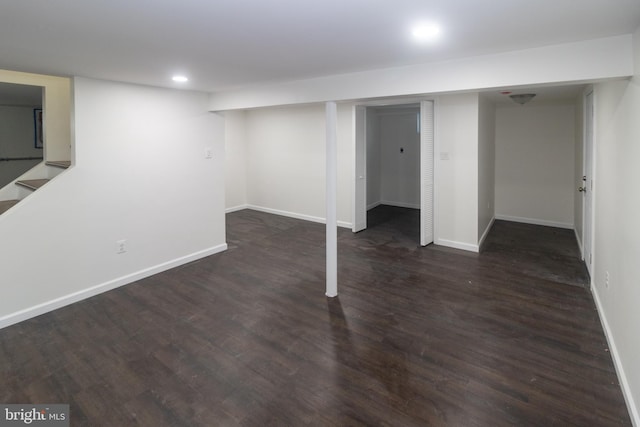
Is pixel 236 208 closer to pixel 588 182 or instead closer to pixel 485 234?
pixel 485 234

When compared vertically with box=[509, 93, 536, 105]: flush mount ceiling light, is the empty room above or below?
below

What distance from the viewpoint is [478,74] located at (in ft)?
8.99

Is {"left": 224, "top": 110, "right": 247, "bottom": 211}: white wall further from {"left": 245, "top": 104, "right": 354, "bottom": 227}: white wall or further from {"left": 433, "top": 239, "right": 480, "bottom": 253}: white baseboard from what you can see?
{"left": 433, "top": 239, "right": 480, "bottom": 253}: white baseboard

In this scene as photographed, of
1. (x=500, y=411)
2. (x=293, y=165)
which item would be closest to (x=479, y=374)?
(x=500, y=411)

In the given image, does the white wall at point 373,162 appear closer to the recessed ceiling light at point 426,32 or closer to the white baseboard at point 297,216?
the white baseboard at point 297,216

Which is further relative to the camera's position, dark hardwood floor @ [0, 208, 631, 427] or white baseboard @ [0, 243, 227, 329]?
white baseboard @ [0, 243, 227, 329]

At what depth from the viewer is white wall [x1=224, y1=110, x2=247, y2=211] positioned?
302 inches

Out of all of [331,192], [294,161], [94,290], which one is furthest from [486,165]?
[94,290]

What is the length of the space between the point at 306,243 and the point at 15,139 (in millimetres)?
5361

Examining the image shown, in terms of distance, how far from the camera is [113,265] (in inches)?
158

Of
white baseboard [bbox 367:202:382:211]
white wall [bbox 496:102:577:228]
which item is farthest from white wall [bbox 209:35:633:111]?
white baseboard [bbox 367:202:382:211]

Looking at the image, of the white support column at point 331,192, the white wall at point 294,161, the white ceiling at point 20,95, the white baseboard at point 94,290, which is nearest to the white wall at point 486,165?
the white wall at point 294,161

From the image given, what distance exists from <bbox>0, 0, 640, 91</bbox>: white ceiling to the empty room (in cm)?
2

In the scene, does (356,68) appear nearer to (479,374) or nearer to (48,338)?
(479,374)
